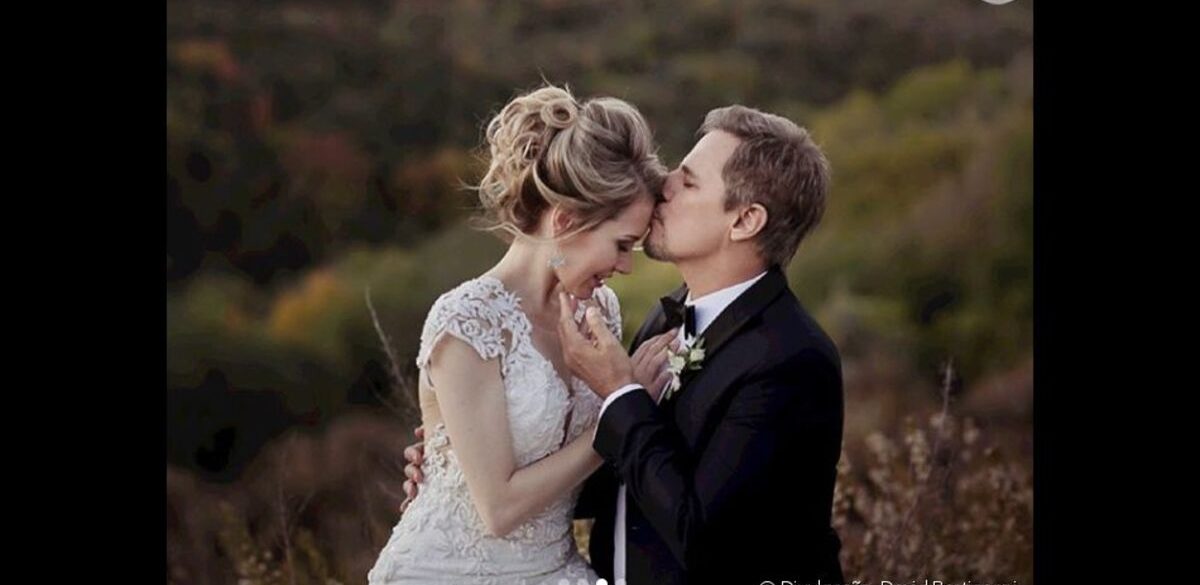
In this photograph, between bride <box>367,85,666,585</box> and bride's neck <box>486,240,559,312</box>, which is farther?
bride's neck <box>486,240,559,312</box>

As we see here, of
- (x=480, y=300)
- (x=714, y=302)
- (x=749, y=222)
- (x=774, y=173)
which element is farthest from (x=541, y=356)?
(x=774, y=173)

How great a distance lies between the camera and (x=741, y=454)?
2.97 m

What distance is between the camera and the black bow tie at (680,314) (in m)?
3.24

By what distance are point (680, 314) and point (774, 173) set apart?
1.33 ft

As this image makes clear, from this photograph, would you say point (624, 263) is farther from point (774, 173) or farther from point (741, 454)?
point (741, 454)

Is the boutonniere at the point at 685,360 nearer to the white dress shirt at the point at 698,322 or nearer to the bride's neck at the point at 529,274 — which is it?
the white dress shirt at the point at 698,322

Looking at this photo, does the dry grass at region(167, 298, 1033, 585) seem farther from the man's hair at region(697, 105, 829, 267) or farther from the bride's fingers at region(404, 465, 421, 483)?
the man's hair at region(697, 105, 829, 267)

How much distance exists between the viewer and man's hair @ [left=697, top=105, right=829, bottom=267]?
312 cm

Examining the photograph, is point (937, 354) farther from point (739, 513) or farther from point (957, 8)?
point (739, 513)

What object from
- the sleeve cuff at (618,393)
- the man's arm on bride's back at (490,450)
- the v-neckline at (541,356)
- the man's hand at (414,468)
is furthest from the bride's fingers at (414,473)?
the sleeve cuff at (618,393)

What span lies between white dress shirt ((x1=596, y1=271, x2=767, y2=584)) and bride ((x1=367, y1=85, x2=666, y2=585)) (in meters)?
0.09

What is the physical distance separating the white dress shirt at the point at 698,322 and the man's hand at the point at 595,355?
0.11 feet

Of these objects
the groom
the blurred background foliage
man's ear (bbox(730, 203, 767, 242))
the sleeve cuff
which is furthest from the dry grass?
man's ear (bbox(730, 203, 767, 242))

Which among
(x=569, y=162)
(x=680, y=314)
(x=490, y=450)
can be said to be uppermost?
(x=569, y=162)
